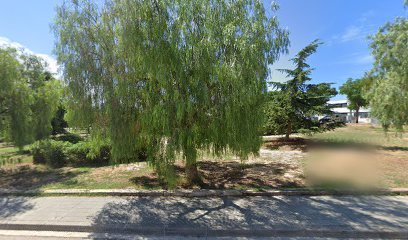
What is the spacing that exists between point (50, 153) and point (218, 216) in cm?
909

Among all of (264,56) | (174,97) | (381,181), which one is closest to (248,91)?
(264,56)

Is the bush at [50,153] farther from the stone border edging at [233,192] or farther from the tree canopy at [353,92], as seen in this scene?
the tree canopy at [353,92]

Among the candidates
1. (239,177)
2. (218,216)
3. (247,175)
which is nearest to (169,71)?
(218,216)

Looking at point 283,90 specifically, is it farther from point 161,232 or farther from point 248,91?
point 161,232

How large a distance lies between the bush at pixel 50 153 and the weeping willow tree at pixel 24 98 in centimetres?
54

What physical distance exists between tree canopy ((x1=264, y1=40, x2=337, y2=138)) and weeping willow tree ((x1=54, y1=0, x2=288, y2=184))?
9.24m

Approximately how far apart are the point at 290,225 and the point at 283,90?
11.7 m

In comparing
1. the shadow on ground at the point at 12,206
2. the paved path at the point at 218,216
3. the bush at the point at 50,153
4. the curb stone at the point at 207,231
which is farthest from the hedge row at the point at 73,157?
the curb stone at the point at 207,231

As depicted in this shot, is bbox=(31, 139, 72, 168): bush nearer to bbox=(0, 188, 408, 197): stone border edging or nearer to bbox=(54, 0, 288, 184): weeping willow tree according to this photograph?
bbox=(0, 188, 408, 197): stone border edging

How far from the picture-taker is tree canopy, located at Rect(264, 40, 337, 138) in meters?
14.1

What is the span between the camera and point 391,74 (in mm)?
10547

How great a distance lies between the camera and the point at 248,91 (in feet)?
16.2

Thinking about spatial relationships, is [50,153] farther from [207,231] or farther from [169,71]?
[207,231]

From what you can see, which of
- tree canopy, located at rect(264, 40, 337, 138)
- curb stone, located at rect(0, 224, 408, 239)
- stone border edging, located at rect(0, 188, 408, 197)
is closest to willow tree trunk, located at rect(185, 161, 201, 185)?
stone border edging, located at rect(0, 188, 408, 197)
